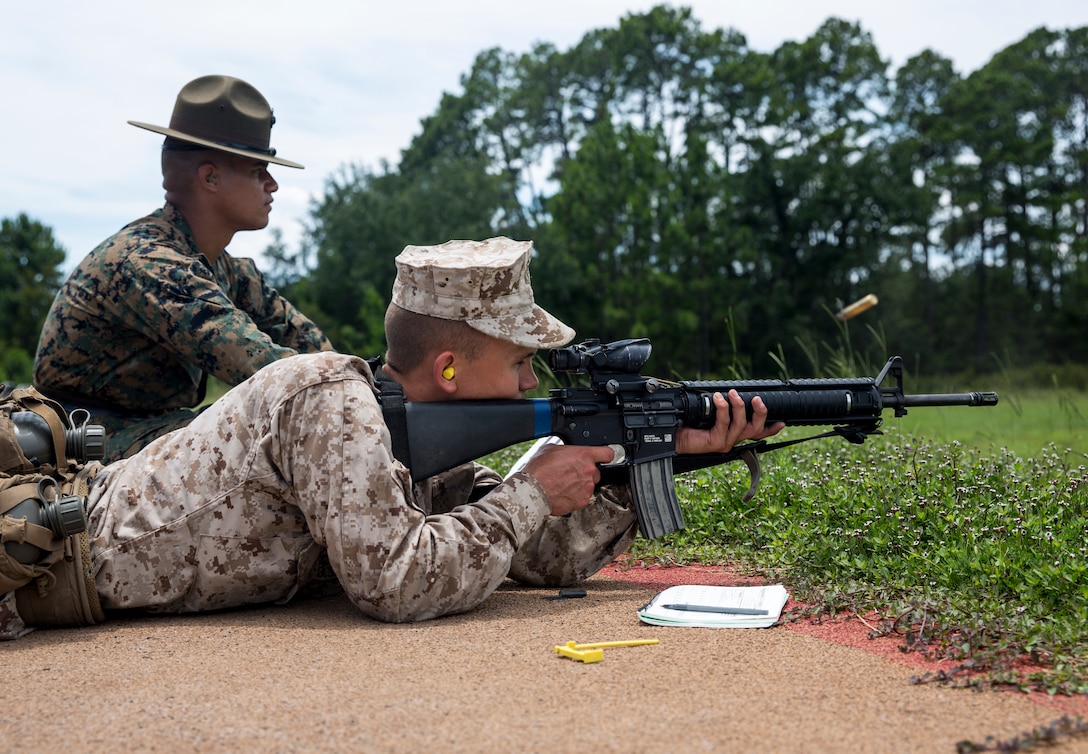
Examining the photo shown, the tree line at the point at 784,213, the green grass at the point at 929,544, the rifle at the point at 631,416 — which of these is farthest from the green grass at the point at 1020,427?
the tree line at the point at 784,213

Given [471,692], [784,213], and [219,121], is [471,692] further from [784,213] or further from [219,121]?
[784,213]

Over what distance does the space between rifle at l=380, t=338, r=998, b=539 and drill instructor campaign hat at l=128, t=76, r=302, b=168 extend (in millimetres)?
2517

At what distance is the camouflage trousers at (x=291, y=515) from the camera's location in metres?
3.44

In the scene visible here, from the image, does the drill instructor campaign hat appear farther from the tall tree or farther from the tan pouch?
the tall tree

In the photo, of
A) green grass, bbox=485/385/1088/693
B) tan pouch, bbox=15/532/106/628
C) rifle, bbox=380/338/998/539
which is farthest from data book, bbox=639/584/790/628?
tan pouch, bbox=15/532/106/628

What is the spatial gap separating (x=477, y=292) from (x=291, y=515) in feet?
3.42

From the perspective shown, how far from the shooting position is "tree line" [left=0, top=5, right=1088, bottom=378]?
44938 millimetres

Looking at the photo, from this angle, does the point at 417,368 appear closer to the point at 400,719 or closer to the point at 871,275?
the point at 400,719

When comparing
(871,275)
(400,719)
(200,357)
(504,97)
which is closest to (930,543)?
(400,719)

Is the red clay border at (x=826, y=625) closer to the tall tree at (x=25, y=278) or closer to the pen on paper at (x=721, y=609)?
the pen on paper at (x=721, y=609)

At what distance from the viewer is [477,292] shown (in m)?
3.75

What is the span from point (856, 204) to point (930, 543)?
44177 mm

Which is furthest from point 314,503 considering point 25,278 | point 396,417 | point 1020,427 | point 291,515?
point 25,278

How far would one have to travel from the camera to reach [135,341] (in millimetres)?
5371
